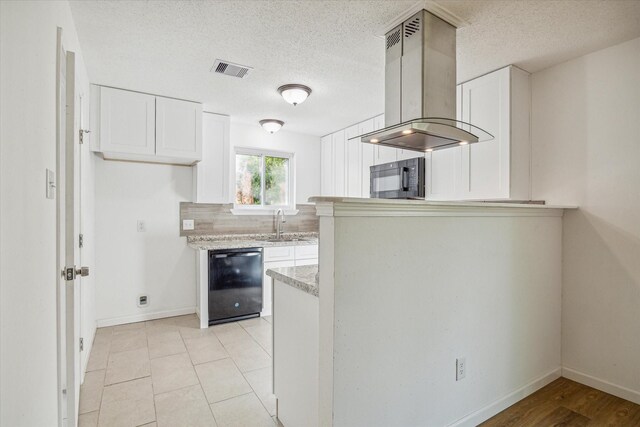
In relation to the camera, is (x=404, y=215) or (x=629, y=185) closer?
(x=404, y=215)

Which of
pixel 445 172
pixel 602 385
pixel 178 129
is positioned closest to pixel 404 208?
pixel 445 172

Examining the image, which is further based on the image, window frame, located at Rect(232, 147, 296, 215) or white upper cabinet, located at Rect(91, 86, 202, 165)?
window frame, located at Rect(232, 147, 296, 215)

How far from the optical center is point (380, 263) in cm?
150

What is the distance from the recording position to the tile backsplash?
13.5 feet

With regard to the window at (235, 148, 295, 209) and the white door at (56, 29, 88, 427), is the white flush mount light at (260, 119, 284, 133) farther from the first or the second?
the white door at (56, 29, 88, 427)

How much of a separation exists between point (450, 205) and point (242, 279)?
2663 mm

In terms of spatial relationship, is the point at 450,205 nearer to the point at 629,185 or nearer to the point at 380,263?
the point at 380,263

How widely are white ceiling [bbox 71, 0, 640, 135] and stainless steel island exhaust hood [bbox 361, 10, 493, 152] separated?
4.9 inches

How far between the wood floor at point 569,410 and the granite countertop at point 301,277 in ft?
4.41

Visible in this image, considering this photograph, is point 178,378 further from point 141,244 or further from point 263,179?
point 263,179

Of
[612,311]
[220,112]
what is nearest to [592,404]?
[612,311]

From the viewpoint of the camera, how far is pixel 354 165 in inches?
174

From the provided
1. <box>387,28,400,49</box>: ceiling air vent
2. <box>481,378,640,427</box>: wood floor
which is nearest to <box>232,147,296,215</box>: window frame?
<box>387,28,400,49</box>: ceiling air vent

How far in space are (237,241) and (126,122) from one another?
1.73 metres
